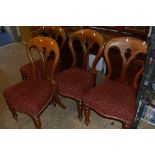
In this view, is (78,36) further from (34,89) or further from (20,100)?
(20,100)

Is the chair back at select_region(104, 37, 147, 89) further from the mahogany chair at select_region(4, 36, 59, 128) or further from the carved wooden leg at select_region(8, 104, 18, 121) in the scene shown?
the carved wooden leg at select_region(8, 104, 18, 121)

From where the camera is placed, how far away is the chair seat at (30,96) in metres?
1.51

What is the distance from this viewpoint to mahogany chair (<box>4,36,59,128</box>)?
1515 millimetres

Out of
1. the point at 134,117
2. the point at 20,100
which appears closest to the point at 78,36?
the point at 20,100

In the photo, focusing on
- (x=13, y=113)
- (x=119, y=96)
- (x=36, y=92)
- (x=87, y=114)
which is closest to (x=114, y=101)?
(x=119, y=96)

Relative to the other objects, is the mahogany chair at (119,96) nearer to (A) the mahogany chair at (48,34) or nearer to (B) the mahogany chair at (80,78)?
(B) the mahogany chair at (80,78)

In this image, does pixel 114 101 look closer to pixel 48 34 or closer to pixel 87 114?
pixel 87 114

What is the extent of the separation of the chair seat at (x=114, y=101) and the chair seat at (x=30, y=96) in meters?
0.38

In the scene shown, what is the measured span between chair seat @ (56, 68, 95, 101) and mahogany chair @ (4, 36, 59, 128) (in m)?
0.09

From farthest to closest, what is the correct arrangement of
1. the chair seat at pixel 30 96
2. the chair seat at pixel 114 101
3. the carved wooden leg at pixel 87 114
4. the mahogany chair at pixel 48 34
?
the mahogany chair at pixel 48 34 → the carved wooden leg at pixel 87 114 → the chair seat at pixel 30 96 → the chair seat at pixel 114 101

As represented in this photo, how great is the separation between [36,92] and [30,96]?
7cm

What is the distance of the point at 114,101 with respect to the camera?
146 cm

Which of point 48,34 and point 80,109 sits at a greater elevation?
point 48,34

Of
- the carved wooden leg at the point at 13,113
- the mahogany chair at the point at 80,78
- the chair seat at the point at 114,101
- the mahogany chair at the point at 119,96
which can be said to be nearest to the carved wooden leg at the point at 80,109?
the mahogany chair at the point at 80,78
